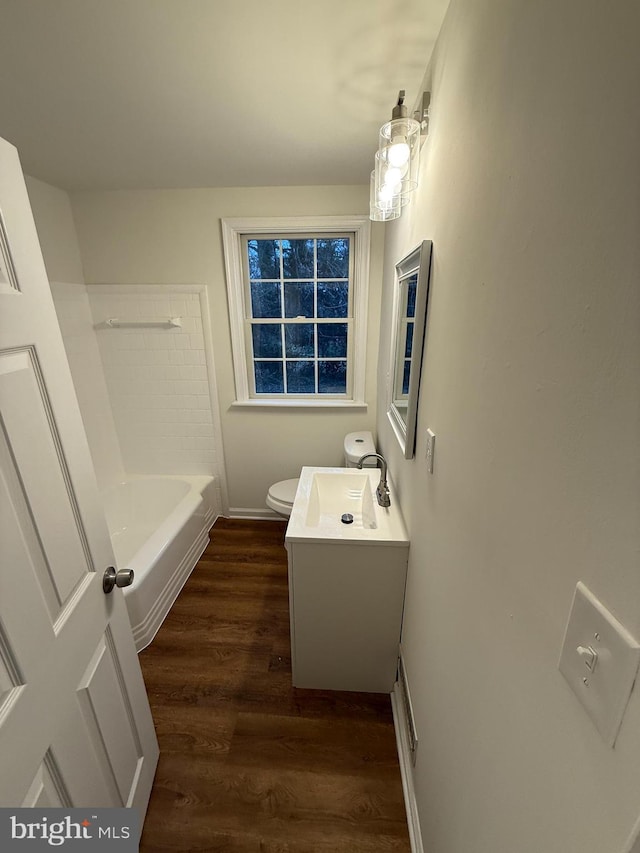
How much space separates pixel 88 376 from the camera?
7.88 ft

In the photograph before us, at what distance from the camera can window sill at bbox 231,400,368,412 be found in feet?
8.36

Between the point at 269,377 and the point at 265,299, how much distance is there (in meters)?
0.55

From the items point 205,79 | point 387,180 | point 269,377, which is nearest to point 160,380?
point 269,377

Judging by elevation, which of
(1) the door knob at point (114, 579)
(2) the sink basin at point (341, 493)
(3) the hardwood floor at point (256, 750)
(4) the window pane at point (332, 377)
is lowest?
(3) the hardwood floor at point (256, 750)

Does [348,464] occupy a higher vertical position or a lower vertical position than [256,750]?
higher

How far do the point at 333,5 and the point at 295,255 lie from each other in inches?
58.1

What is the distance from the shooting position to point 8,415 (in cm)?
65

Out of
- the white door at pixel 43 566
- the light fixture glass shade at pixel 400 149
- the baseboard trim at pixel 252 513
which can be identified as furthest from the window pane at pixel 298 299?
the white door at pixel 43 566

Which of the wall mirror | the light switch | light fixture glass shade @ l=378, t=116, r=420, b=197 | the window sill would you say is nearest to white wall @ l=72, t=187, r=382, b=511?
the window sill

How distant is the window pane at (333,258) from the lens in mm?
2357

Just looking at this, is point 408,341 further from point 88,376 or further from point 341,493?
point 88,376

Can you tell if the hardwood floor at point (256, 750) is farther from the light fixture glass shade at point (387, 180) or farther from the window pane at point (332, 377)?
the light fixture glass shade at point (387, 180)

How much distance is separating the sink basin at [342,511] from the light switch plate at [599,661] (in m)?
0.93

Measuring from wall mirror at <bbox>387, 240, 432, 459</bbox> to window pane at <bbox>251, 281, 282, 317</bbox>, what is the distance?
106cm
